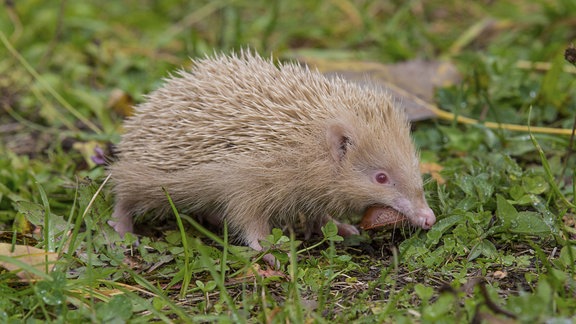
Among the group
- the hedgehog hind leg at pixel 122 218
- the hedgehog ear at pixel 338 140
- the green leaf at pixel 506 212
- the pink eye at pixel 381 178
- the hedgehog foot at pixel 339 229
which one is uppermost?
the hedgehog ear at pixel 338 140

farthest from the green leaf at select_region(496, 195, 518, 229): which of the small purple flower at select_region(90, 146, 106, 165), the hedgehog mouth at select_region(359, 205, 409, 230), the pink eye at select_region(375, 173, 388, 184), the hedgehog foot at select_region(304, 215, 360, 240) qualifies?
the small purple flower at select_region(90, 146, 106, 165)

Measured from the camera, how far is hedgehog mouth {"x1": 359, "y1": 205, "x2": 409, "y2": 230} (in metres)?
4.73

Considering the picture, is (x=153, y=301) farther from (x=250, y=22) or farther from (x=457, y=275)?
(x=250, y=22)

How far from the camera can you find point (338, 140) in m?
4.72

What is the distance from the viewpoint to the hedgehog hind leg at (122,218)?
520cm

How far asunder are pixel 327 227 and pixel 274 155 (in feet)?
1.91

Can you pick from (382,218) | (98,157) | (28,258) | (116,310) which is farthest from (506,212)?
(98,157)

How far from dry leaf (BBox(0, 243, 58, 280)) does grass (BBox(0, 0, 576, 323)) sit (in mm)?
51

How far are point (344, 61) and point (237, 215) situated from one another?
383 centimetres

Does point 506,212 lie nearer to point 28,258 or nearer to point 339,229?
point 339,229

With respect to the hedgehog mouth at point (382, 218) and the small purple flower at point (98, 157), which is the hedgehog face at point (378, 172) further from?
the small purple flower at point (98, 157)

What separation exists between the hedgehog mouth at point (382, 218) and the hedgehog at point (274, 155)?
44 mm

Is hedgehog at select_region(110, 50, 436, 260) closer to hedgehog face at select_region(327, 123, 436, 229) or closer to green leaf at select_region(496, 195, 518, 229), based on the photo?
hedgehog face at select_region(327, 123, 436, 229)

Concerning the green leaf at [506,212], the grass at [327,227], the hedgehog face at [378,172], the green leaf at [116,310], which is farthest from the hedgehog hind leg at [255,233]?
the green leaf at [506,212]
